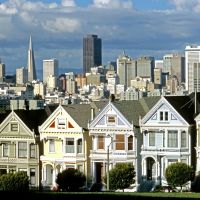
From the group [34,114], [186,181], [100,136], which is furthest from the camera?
[34,114]

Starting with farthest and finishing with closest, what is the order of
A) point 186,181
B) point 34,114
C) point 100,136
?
1. point 34,114
2. point 100,136
3. point 186,181

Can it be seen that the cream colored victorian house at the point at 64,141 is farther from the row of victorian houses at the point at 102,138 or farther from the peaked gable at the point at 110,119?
the peaked gable at the point at 110,119

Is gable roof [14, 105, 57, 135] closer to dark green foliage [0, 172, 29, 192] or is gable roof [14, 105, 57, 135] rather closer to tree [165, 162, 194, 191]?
dark green foliage [0, 172, 29, 192]

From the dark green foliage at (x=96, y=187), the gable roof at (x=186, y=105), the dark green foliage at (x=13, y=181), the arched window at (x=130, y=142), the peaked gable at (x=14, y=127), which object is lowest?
the dark green foliage at (x=96, y=187)

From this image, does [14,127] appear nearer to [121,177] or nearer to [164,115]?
[121,177]

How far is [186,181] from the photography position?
51750 mm

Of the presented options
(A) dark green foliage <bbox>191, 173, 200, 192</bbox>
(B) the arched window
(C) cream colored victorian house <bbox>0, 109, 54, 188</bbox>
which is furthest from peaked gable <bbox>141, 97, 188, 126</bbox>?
(C) cream colored victorian house <bbox>0, 109, 54, 188</bbox>

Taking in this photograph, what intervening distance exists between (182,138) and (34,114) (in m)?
10.9

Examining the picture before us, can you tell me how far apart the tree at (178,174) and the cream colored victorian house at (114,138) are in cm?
347

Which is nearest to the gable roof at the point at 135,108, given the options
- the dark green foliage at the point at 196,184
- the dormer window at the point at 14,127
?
the dark green foliage at the point at 196,184

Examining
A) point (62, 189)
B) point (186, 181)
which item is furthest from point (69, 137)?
point (186, 181)

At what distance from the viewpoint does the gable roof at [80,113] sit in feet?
188

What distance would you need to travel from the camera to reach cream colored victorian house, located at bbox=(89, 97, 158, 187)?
5519 centimetres

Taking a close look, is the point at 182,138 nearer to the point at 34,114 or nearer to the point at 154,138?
the point at 154,138
